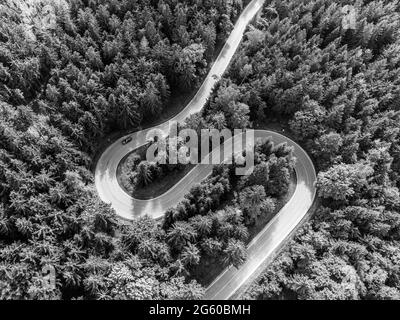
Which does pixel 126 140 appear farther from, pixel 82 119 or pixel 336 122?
pixel 336 122

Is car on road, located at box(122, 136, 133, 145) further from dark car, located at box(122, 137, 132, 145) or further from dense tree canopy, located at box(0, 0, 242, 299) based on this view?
dense tree canopy, located at box(0, 0, 242, 299)

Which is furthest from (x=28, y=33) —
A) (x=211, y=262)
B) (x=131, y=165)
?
(x=211, y=262)

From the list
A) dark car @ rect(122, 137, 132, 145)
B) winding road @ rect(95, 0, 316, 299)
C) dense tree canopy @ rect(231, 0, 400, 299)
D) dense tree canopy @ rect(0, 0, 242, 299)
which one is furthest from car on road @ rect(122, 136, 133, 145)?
dense tree canopy @ rect(231, 0, 400, 299)

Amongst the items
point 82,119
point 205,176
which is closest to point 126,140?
point 82,119

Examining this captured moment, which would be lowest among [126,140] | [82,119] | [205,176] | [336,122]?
[205,176]

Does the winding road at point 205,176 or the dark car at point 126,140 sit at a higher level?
the dark car at point 126,140

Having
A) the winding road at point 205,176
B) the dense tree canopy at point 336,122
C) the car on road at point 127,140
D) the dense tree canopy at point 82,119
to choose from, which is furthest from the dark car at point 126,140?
the dense tree canopy at point 336,122

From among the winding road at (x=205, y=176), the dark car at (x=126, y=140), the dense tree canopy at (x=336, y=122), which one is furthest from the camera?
the dark car at (x=126, y=140)

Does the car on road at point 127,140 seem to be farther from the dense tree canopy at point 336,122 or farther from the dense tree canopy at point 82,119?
the dense tree canopy at point 336,122

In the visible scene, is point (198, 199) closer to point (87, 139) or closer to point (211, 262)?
point (211, 262)
